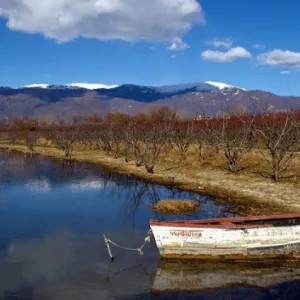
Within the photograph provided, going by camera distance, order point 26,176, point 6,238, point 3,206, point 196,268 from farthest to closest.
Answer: point 26,176, point 3,206, point 6,238, point 196,268

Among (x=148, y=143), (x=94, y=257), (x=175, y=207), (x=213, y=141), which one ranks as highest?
(x=213, y=141)

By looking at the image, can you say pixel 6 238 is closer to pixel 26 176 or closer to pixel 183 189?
pixel 183 189

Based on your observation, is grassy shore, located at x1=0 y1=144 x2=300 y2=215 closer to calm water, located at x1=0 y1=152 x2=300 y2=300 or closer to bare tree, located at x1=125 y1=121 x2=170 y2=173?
bare tree, located at x1=125 y1=121 x2=170 y2=173

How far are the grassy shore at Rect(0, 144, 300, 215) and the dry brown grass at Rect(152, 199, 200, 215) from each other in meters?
1.91

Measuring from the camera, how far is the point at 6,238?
15391mm

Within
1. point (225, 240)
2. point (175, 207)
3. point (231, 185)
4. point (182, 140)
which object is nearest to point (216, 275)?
point (225, 240)

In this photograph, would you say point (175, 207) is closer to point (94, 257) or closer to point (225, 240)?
point (94, 257)

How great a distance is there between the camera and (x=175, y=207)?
1933 cm

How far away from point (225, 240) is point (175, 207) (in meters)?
6.88

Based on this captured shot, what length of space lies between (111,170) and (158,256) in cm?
2150

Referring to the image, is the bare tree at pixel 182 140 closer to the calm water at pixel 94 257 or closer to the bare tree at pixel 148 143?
the bare tree at pixel 148 143

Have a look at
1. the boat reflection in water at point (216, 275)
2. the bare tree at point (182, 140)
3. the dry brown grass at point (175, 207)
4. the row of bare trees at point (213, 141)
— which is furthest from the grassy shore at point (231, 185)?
the boat reflection in water at point (216, 275)

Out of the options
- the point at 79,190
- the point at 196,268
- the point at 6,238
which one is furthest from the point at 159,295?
the point at 79,190

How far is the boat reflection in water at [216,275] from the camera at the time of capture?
11211 millimetres
